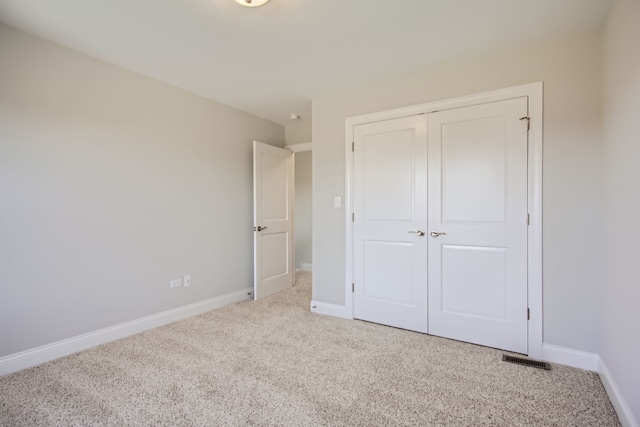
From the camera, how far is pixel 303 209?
604cm

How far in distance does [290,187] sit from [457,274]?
265 centimetres

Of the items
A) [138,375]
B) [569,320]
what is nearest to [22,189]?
[138,375]

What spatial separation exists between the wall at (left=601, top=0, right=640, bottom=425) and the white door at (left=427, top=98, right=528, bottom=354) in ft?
1.63

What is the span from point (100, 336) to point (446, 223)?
10.4ft

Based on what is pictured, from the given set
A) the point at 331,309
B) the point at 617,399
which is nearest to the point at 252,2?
the point at 331,309

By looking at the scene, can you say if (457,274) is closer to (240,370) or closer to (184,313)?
(240,370)

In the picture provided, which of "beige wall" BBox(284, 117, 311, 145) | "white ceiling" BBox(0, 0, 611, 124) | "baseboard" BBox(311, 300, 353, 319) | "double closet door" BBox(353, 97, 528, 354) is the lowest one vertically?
"baseboard" BBox(311, 300, 353, 319)

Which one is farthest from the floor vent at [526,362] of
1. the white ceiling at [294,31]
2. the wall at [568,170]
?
the white ceiling at [294,31]

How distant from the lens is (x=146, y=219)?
2947 millimetres

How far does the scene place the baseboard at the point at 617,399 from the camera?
1.51 m

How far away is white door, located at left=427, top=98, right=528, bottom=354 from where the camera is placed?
2.40m

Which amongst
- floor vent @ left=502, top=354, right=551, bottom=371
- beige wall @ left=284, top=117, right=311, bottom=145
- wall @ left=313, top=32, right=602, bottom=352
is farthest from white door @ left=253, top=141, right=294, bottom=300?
floor vent @ left=502, top=354, right=551, bottom=371

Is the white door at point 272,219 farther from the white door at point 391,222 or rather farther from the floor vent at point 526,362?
the floor vent at point 526,362

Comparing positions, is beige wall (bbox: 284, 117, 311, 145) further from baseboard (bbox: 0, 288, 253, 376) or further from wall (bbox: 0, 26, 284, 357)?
baseboard (bbox: 0, 288, 253, 376)
